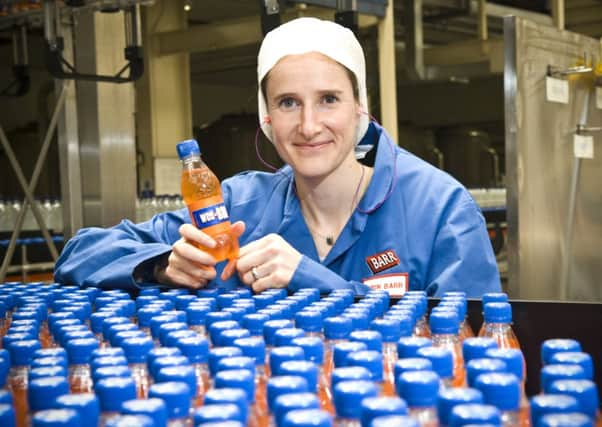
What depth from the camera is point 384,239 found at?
1.85 metres

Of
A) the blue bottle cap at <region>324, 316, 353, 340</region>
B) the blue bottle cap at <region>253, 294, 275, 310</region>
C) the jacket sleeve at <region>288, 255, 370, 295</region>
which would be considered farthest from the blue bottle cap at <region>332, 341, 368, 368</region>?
the jacket sleeve at <region>288, 255, 370, 295</region>

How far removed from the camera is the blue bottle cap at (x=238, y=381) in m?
0.66

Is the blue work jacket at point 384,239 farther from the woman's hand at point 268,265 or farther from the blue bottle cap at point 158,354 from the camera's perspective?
the blue bottle cap at point 158,354

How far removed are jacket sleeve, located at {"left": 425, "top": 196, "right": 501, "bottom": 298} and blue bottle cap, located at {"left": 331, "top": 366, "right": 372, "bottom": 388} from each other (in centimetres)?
98

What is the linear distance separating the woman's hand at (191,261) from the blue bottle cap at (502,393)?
1.03 m

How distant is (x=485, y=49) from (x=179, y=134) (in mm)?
2951

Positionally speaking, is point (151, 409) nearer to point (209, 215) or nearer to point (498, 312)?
point (498, 312)

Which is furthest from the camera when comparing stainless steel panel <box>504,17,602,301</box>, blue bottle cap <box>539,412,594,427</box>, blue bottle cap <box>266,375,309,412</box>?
stainless steel panel <box>504,17,602,301</box>

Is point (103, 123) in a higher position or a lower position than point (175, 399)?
higher

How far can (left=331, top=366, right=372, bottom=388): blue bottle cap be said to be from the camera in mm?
667

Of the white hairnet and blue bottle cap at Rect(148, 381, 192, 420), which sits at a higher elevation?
A: the white hairnet

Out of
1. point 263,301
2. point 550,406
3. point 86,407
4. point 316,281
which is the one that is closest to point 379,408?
point 550,406

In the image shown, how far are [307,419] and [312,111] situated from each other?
4.35ft

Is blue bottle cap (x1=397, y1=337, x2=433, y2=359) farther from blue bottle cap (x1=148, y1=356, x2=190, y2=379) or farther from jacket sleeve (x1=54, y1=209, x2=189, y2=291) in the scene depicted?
jacket sleeve (x1=54, y1=209, x2=189, y2=291)
